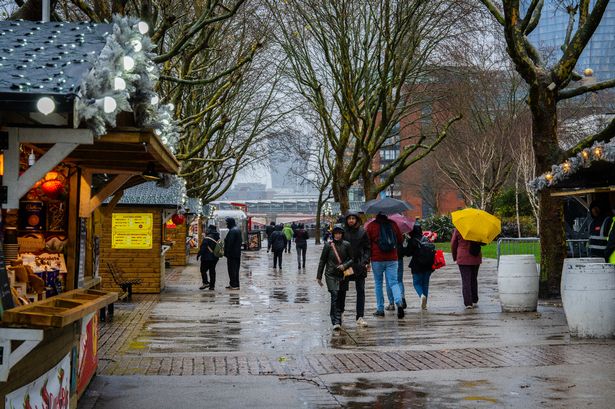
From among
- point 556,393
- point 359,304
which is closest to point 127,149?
point 556,393

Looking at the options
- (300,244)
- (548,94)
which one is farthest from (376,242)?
(300,244)

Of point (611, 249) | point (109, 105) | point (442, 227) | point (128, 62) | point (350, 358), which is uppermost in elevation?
point (128, 62)

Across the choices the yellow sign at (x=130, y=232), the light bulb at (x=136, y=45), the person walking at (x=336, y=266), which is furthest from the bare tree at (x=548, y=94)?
the light bulb at (x=136, y=45)

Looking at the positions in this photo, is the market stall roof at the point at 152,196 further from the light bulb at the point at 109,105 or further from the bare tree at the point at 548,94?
the light bulb at the point at 109,105

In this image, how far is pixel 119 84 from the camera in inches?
255

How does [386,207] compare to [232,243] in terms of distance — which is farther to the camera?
[232,243]

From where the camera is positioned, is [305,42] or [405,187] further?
[405,187]

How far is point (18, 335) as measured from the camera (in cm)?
544

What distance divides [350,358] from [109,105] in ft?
20.4

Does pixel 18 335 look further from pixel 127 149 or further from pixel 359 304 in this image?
pixel 359 304

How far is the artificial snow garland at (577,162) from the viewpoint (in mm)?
14203

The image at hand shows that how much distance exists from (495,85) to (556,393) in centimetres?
4043

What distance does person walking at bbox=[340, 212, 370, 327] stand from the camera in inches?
583

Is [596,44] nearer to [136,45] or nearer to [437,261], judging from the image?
[437,261]
